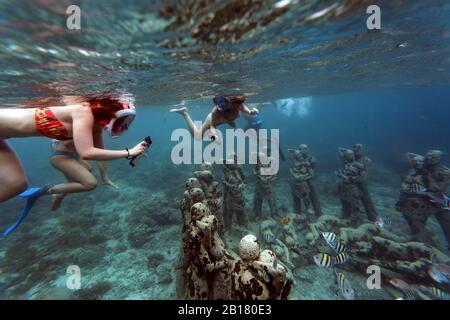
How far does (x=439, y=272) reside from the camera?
6.80m

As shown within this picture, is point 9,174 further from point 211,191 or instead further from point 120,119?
point 211,191

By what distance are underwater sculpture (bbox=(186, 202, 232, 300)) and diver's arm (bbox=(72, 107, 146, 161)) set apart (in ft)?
5.93

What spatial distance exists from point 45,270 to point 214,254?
8423 mm

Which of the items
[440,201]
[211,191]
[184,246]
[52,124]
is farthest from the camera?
[440,201]

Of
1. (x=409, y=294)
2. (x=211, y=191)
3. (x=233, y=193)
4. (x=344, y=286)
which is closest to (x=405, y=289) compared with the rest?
(x=409, y=294)

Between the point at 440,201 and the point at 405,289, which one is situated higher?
the point at 440,201

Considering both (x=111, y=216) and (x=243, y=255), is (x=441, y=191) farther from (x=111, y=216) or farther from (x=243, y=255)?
(x=111, y=216)

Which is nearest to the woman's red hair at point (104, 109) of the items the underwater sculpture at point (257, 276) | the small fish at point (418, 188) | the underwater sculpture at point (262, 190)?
the underwater sculpture at point (257, 276)

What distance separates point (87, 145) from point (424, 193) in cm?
1168

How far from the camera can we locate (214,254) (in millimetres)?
4289

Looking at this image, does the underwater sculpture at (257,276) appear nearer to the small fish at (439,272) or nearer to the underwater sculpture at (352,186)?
the small fish at (439,272)

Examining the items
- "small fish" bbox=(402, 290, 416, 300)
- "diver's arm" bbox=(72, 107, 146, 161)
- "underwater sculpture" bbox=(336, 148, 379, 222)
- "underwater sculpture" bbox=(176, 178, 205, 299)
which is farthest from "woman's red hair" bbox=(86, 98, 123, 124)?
"underwater sculpture" bbox=(336, 148, 379, 222)

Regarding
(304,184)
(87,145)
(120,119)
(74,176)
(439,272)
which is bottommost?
(439,272)

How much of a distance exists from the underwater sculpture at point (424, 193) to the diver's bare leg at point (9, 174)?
40.9 feet
